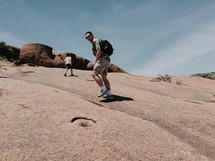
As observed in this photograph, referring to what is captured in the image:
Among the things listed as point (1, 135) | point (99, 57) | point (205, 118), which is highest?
point (99, 57)

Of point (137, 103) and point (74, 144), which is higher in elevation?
point (137, 103)

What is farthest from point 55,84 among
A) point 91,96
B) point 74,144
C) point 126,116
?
point 74,144

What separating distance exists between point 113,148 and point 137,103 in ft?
18.9

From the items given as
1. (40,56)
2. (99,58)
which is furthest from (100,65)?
(40,56)

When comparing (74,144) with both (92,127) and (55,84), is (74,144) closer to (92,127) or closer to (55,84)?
(92,127)

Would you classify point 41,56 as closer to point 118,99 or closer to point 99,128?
point 118,99

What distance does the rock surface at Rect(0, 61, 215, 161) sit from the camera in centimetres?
870

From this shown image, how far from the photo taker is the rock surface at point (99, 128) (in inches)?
342

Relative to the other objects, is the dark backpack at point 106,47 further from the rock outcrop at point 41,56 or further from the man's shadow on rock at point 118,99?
the rock outcrop at point 41,56

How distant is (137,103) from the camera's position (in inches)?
573

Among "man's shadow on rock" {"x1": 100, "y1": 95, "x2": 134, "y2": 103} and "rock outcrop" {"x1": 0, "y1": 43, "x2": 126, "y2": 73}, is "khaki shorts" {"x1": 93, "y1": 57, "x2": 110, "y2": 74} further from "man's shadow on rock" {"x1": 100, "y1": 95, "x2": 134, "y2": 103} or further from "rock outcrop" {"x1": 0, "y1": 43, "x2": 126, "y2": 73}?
"rock outcrop" {"x1": 0, "y1": 43, "x2": 126, "y2": 73}

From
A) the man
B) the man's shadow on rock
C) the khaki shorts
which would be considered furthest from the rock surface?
the khaki shorts

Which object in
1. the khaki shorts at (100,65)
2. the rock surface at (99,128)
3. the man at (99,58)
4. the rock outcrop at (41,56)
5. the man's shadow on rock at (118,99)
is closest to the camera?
the rock surface at (99,128)

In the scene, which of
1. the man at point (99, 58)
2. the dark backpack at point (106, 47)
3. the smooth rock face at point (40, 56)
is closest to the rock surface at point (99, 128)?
the man at point (99, 58)
